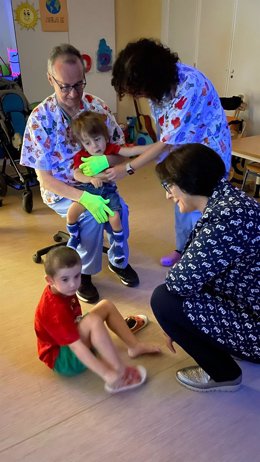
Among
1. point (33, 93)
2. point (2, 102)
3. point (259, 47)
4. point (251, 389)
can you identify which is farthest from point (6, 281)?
point (259, 47)

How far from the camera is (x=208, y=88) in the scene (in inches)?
70.2

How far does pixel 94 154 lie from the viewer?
1.84m

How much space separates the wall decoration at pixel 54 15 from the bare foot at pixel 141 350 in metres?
3.35

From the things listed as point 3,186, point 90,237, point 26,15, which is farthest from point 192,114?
point 26,15

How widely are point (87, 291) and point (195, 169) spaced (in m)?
1.01

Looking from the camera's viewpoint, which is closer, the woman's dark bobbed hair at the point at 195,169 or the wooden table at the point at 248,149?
the woman's dark bobbed hair at the point at 195,169

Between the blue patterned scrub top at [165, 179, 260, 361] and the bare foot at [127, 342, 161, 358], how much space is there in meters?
0.38

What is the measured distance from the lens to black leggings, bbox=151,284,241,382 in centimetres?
129

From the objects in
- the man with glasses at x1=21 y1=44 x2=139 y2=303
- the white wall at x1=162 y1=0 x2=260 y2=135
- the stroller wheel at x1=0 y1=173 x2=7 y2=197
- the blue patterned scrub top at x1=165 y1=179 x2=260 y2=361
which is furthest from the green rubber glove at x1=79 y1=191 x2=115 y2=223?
the white wall at x1=162 y1=0 x2=260 y2=135

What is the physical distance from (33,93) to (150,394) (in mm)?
3329

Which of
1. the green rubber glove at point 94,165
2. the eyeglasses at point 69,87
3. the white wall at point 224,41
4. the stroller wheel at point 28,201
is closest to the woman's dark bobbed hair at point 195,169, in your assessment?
the green rubber glove at point 94,165

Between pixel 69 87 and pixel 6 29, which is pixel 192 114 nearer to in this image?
pixel 69 87

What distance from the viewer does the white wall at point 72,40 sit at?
371 centimetres

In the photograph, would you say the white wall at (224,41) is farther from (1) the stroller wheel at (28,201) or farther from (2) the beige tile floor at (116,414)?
(2) the beige tile floor at (116,414)
